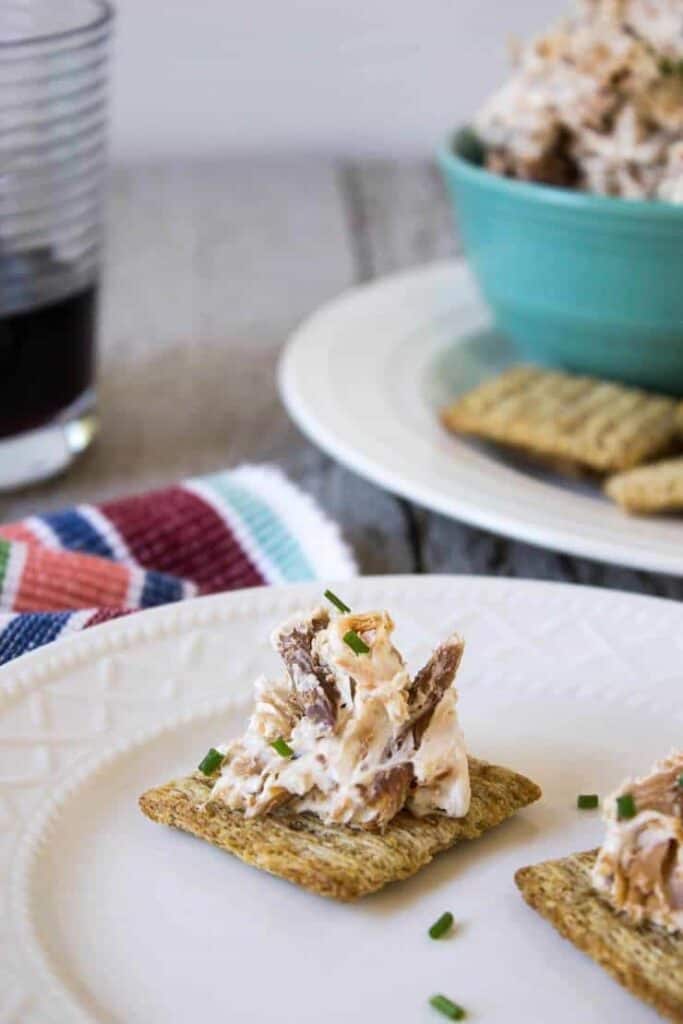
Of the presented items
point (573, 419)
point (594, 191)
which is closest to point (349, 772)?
point (573, 419)

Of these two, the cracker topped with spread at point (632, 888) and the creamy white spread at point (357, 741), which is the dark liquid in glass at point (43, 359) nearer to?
the creamy white spread at point (357, 741)

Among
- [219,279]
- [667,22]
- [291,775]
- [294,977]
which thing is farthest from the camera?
[219,279]

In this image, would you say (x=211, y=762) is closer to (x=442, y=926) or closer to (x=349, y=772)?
(x=349, y=772)

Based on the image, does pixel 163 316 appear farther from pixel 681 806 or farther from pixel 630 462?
pixel 681 806

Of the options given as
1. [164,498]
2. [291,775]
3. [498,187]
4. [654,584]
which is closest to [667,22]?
[498,187]

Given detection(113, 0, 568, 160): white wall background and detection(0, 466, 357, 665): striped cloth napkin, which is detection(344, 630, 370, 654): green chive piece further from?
detection(113, 0, 568, 160): white wall background

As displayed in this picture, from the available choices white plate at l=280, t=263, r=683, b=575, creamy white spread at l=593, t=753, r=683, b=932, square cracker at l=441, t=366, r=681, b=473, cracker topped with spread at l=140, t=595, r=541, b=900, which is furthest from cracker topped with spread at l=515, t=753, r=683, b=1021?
square cracker at l=441, t=366, r=681, b=473
